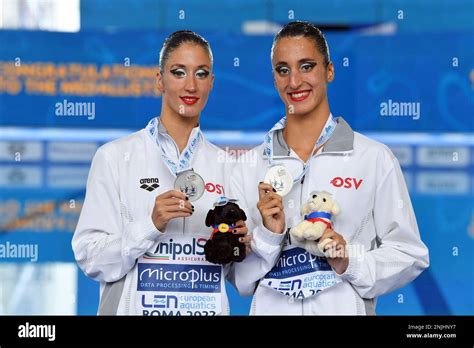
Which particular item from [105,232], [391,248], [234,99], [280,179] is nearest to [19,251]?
[105,232]

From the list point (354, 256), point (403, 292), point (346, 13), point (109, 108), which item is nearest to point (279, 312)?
point (354, 256)

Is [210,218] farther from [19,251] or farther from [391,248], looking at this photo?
[19,251]

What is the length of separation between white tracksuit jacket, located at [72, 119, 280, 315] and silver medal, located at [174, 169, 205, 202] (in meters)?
0.05

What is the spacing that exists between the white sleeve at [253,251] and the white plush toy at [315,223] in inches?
2.0

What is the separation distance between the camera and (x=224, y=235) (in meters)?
2.13

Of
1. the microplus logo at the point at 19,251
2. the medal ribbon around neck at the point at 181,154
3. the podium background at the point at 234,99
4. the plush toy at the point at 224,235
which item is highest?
the podium background at the point at 234,99

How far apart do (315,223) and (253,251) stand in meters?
0.21

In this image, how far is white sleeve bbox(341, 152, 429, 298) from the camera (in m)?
2.18

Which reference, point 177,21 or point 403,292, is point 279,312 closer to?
point 403,292

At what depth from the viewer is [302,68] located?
2.25 metres

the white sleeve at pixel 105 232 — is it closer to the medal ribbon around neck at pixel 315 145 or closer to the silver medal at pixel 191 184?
the silver medal at pixel 191 184

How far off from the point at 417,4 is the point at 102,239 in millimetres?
3643

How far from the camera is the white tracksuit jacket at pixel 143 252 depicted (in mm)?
2250
